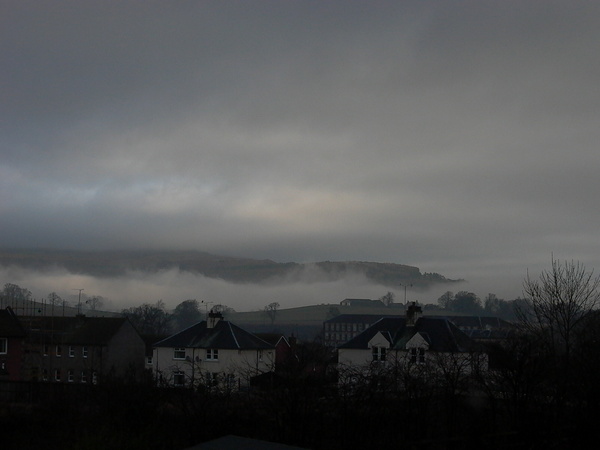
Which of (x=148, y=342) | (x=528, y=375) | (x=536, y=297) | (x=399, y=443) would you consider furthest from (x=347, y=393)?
(x=148, y=342)

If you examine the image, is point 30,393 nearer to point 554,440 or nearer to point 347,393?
point 347,393

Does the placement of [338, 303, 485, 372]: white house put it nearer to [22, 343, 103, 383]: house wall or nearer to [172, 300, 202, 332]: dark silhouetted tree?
[22, 343, 103, 383]: house wall

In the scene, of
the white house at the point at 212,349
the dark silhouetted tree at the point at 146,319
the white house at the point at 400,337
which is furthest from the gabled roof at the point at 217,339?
the dark silhouetted tree at the point at 146,319

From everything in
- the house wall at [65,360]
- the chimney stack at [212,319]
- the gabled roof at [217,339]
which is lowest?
the house wall at [65,360]

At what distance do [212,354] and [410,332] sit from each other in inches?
669

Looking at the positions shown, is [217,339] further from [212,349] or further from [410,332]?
[410,332]

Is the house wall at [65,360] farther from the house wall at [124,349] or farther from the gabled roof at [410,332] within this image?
the gabled roof at [410,332]

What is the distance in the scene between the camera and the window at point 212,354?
59562mm

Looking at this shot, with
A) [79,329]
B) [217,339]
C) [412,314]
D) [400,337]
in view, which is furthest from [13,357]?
[412,314]

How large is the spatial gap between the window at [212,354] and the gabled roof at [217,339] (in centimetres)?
37

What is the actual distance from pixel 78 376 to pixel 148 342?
15.4 m

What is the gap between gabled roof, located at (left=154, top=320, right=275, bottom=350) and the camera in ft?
195

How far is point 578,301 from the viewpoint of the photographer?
106 feet

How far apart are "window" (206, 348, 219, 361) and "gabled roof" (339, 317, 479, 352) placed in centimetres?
1079
